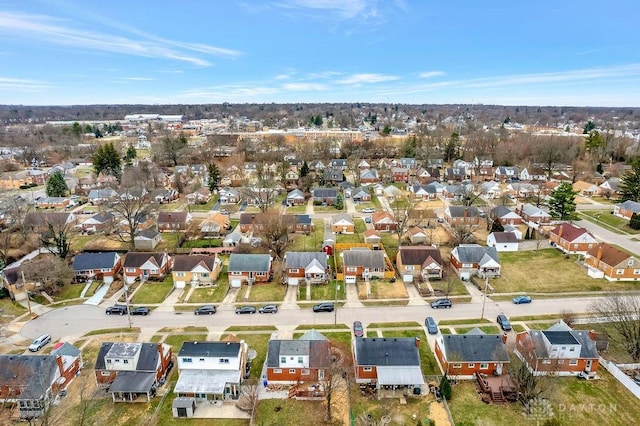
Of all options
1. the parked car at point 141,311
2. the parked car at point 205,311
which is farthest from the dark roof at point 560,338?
the parked car at point 141,311

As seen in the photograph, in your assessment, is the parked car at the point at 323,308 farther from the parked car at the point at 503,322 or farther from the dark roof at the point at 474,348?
the parked car at the point at 503,322

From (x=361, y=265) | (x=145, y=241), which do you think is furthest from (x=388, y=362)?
(x=145, y=241)

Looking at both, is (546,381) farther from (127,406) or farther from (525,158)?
(525,158)

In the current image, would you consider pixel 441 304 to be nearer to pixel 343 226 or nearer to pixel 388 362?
pixel 388 362

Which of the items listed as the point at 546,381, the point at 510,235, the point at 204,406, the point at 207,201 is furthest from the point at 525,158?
the point at 204,406

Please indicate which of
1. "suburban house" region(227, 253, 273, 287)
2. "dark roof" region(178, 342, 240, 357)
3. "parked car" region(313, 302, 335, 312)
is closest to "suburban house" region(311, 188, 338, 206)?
"suburban house" region(227, 253, 273, 287)

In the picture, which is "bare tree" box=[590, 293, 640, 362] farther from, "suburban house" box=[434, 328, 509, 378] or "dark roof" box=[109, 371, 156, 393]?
"dark roof" box=[109, 371, 156, 393]

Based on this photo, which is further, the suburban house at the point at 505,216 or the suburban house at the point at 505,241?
the suburban house at the point at 505,216
